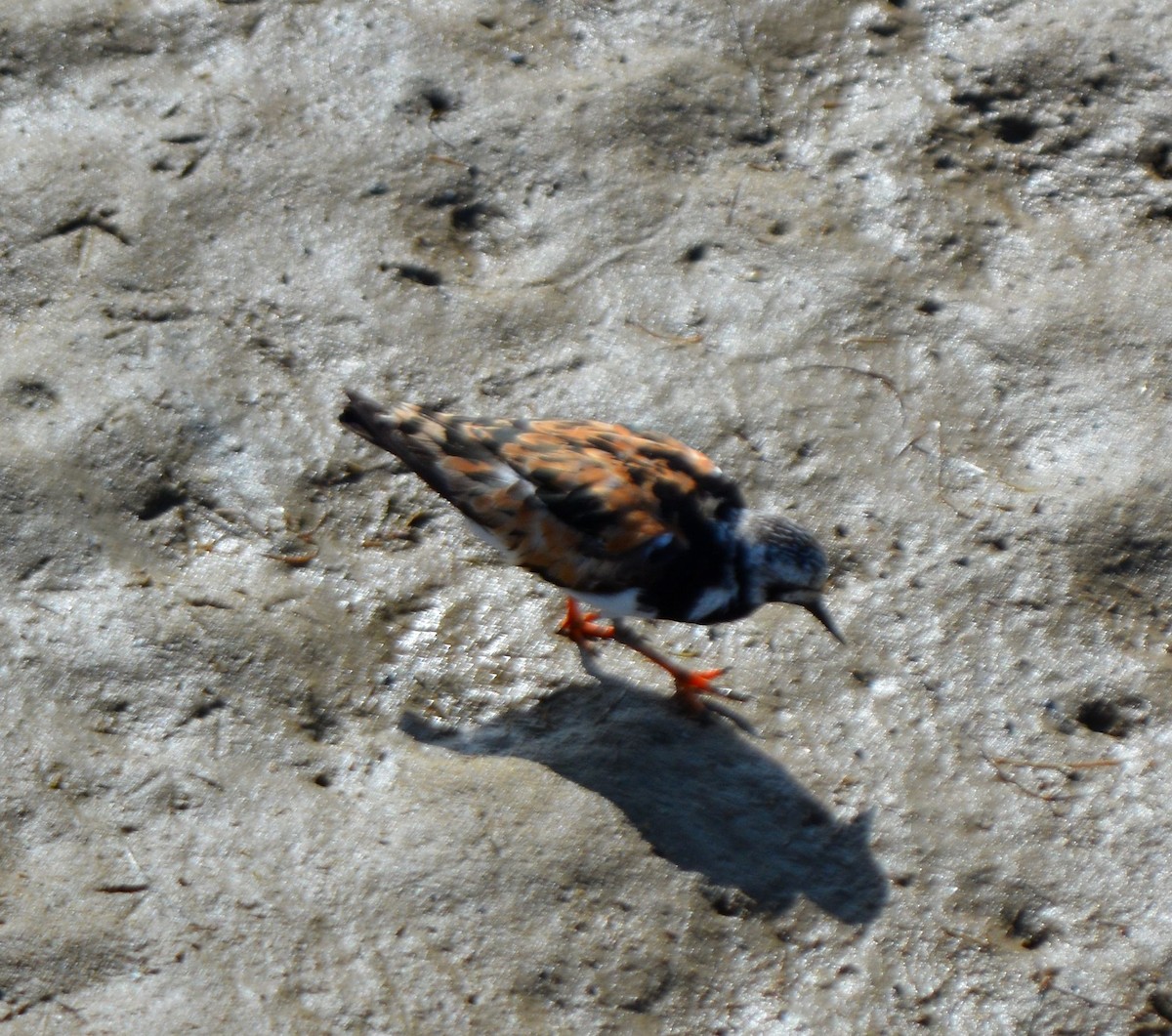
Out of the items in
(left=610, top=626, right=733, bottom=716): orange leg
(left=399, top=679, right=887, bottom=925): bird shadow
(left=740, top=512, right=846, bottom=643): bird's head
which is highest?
(left=740, top=512, right=846, bottom=643): bird's head

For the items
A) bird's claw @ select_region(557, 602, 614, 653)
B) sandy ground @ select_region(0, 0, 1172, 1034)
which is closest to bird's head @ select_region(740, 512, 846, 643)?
sandy ground @ select_region(0, 0, 1172, 1034)

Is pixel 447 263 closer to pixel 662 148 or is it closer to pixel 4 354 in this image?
pixel 662 148

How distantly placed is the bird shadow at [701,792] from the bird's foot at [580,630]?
18 centimetres

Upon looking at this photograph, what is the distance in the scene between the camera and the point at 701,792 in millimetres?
4445

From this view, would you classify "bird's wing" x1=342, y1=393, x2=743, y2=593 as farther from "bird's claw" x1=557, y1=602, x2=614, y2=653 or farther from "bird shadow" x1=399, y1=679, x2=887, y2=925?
"bird shadow" x1=399, y1=679, x2=887, y2=925

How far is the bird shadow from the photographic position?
4199 mm

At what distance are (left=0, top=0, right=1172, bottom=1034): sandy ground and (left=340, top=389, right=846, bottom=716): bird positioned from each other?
354mm

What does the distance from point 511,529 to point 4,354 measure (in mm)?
2295

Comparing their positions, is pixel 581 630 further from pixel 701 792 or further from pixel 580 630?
pixel 701 792

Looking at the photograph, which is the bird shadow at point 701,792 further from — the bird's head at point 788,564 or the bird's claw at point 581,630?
the bird's head at point 788,564

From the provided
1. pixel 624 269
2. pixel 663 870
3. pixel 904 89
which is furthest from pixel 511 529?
pixel 904 89

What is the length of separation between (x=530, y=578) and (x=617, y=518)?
2.13 feet

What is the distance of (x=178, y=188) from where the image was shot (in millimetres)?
5898

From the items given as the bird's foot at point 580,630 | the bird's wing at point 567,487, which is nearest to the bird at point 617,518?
the bird's wing at point 567,487
